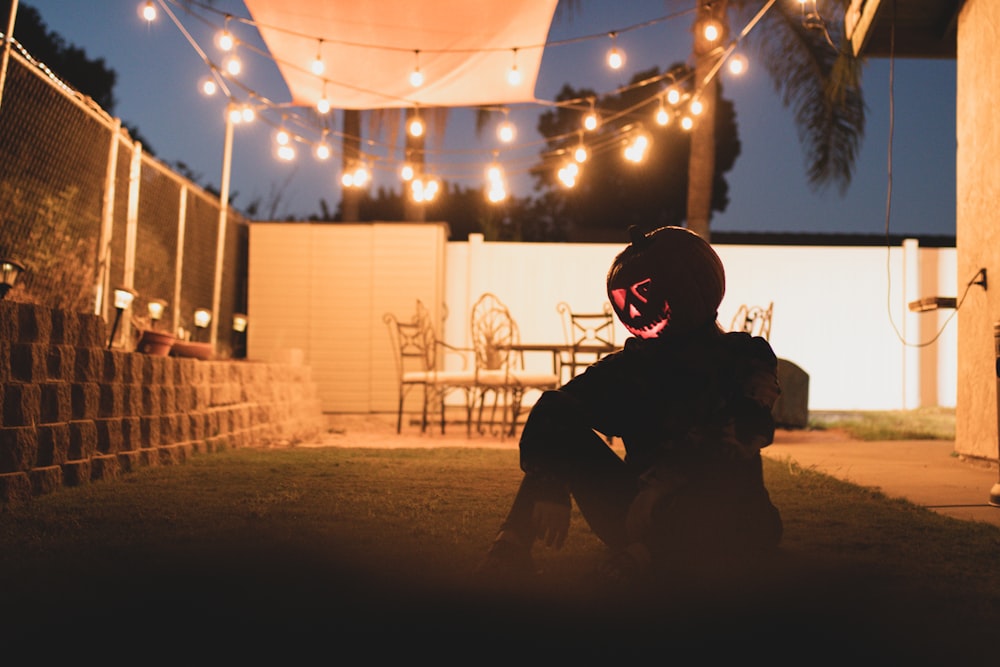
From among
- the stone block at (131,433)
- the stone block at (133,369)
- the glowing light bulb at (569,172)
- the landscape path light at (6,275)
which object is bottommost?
the stone block at (131,433)

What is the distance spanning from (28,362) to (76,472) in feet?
1.84

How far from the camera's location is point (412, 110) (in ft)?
25.0

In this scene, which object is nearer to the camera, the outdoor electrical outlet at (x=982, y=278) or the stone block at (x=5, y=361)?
the stone block at (x=5, y=361)

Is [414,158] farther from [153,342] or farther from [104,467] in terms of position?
[104,467]

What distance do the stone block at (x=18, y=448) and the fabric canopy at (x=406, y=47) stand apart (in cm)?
387

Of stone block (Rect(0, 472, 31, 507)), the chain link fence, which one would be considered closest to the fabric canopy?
the chain link fence

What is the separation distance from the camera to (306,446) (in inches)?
216

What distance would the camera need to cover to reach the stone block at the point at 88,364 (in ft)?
10.6

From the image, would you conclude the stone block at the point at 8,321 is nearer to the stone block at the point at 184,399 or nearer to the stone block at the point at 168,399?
the stone block at the point at 168,399

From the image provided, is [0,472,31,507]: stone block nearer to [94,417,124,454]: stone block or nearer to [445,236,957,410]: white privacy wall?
[94,417,124,454]: stone block

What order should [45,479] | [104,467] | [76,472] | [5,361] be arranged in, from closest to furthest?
[5,361]
[45,479]
[76,472]
[104,467]

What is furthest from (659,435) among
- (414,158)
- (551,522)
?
(414,158)

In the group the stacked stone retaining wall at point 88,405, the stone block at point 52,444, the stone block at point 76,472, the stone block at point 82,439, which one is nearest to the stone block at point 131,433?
the stacked stone retaining wall at point 88,405

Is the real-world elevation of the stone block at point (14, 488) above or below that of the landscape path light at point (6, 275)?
below
